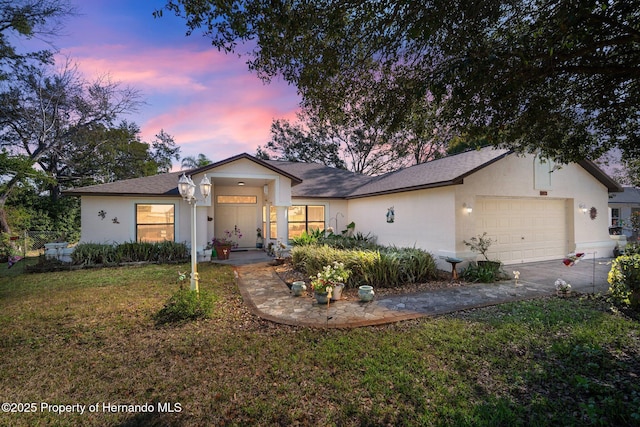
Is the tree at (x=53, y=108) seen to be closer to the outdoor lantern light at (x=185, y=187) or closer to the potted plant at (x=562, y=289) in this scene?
the outdoor lantern light at (x=185, y=187)

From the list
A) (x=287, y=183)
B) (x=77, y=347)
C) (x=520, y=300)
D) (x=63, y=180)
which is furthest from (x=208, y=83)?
(x=63, y=180)

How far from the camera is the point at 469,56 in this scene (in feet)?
12.3

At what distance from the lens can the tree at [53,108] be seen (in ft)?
54.4

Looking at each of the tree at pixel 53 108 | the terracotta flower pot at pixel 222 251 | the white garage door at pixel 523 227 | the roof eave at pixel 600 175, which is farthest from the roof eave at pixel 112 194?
the roof eave at pixel 600 175

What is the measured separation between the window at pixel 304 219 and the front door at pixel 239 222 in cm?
242

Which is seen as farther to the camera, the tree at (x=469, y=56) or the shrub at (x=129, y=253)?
the shrub at (x=129, y=253)

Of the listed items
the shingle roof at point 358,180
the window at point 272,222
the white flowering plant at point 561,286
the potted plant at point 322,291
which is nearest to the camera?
the potted plant at point 322,291

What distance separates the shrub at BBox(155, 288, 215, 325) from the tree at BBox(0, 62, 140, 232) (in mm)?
15804

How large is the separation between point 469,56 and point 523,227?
8.99 meters

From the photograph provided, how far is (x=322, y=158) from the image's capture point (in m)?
29.1

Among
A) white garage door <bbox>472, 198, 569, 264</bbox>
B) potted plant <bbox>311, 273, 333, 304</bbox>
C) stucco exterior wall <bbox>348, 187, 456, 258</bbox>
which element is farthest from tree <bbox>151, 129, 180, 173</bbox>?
white garage door <bbox>472, 198, 569, 264</bbox>

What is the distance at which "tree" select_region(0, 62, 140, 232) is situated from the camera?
16.6 metres

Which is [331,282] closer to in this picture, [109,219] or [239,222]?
[239,222]

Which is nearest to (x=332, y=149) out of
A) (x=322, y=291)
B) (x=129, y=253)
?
(x=129, y=253)
